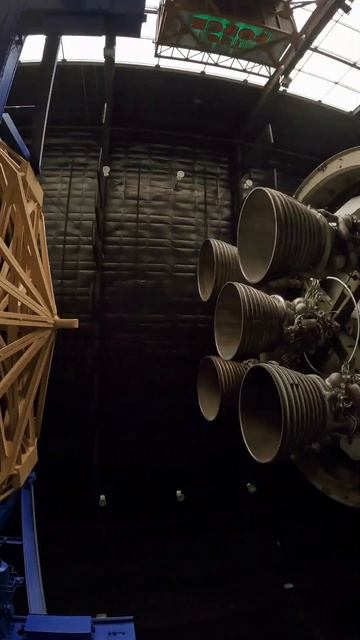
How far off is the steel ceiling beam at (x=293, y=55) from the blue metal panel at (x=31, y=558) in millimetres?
8996

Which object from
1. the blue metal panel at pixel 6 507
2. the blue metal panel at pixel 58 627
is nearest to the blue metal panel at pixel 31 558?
the blue metal panel at pixel 6 507

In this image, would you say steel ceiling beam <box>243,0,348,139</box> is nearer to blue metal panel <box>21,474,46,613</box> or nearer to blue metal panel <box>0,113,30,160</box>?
blue metal panel <box>0,113,30,160</box>

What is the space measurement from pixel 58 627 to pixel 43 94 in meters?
7.84

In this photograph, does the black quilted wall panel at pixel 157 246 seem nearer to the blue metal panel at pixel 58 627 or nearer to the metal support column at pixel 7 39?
the metal support column at pixel 7 39

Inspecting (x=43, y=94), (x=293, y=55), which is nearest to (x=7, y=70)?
(x=43, y=94)

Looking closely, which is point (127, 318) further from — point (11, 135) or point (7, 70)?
point (7, 70)

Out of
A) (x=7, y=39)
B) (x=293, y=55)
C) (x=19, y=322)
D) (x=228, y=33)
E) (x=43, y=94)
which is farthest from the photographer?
(x=293, y=55)

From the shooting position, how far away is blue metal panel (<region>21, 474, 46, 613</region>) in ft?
16.2

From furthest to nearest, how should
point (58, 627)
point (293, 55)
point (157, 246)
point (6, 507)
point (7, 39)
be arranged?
point (157, 246), point (293, 55), point (6, 507), point (7, 39), point (58, 627)

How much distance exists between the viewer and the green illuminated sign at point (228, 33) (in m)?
6.18

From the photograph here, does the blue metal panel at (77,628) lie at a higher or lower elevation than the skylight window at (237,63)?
lower

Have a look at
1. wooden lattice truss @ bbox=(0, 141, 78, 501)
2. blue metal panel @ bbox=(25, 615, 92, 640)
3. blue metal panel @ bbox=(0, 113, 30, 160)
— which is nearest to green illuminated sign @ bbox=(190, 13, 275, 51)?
blue metal panel @ bbox=(0, 113, 30, 160)

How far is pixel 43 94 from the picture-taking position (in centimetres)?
611

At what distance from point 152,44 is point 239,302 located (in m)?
6.41
